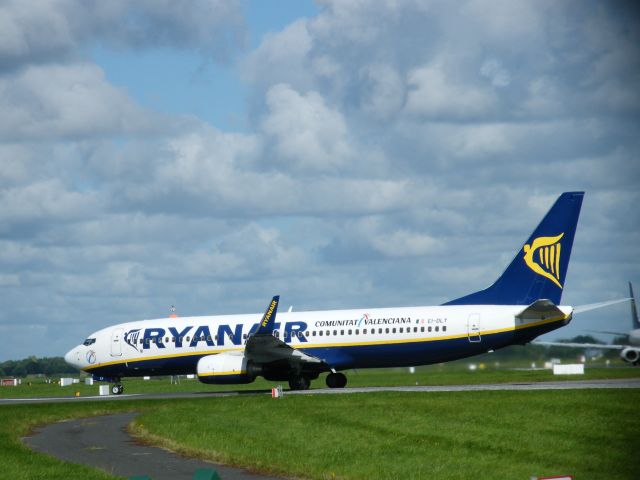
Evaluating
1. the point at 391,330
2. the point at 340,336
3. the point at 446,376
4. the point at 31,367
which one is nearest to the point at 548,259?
the point at 391,330

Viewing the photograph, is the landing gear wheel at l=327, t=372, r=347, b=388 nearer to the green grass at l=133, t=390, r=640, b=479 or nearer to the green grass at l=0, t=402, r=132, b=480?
the green grass at l=0, t=402, r=132, b=480

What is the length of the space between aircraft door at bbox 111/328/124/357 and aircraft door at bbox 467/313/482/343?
67.8ft

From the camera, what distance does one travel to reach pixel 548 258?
164 ft

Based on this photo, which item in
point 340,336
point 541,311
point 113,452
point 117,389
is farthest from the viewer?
point 117,389

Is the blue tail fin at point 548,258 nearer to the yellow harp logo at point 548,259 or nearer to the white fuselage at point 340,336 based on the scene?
the yellow harp logo at point 548,259

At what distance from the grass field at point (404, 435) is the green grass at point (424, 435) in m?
0.03

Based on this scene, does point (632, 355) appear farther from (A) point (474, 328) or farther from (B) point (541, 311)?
(B) point (541, 311)

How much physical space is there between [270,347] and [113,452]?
23897mm

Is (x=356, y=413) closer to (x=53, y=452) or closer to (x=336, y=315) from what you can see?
(x=53, y=452)

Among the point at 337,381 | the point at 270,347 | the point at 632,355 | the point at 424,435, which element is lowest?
the point at 424,435

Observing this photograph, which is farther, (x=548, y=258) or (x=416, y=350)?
(x=416, y=350)

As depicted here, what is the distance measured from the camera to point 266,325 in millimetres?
50750

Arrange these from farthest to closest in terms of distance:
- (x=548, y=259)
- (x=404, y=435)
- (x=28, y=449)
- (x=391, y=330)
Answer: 1. (x=391, y=330)
2. (x=548, y=259)
3. (x=28, y=449)
4. (x=404, y=435)

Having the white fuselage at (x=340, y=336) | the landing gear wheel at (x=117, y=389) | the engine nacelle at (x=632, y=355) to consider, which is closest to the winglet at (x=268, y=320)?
the white fuselage at (x=340, y=336)
